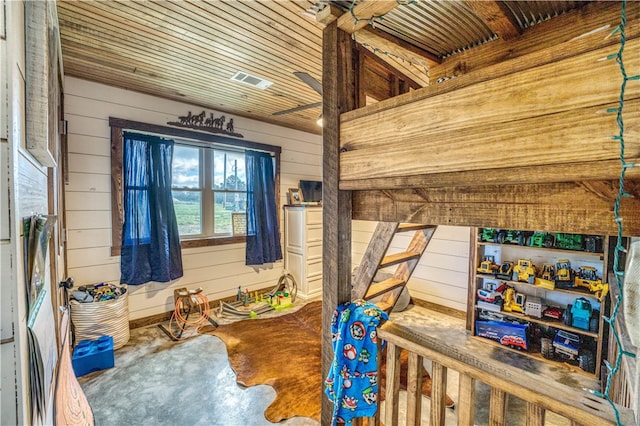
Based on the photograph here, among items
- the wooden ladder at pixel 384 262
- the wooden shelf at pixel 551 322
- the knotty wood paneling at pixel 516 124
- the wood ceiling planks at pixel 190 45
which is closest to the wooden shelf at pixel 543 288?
the wooden shelf at pixel 551 322

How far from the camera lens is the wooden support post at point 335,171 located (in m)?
1.24

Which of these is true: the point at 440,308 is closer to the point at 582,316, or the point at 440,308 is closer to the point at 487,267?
the point at 487,267

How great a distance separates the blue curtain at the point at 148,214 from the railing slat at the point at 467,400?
3335mm

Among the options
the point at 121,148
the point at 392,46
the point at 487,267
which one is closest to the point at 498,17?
the point at 392,46

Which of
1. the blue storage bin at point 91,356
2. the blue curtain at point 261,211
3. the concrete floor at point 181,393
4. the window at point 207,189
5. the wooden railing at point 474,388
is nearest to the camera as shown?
the wooden railing at point 474,388

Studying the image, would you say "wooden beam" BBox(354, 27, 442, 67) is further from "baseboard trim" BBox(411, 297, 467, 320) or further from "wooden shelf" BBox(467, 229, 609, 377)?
"baseboard trim" BBox(411, 297, 467, 320)

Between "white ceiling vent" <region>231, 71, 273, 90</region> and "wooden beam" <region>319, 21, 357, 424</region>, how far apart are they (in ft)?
6.06

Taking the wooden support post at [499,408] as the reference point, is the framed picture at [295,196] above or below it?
above

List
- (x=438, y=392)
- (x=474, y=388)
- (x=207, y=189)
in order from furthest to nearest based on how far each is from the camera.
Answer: (x=207, y=189), (x=438, y=392), (x=474, y=388)

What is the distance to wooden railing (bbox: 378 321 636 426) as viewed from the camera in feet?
2.46

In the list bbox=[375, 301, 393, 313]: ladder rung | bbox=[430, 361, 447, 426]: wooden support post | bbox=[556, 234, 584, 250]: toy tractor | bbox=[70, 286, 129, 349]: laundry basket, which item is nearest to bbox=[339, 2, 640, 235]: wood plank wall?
bbox=[430, 361, 447, 426]: wooden support post

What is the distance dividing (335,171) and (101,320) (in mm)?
2949

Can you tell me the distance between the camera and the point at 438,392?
1077 millimetres

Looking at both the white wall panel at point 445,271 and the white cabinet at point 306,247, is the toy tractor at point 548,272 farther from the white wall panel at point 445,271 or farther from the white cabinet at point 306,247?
the white cabinet at point 306,247
